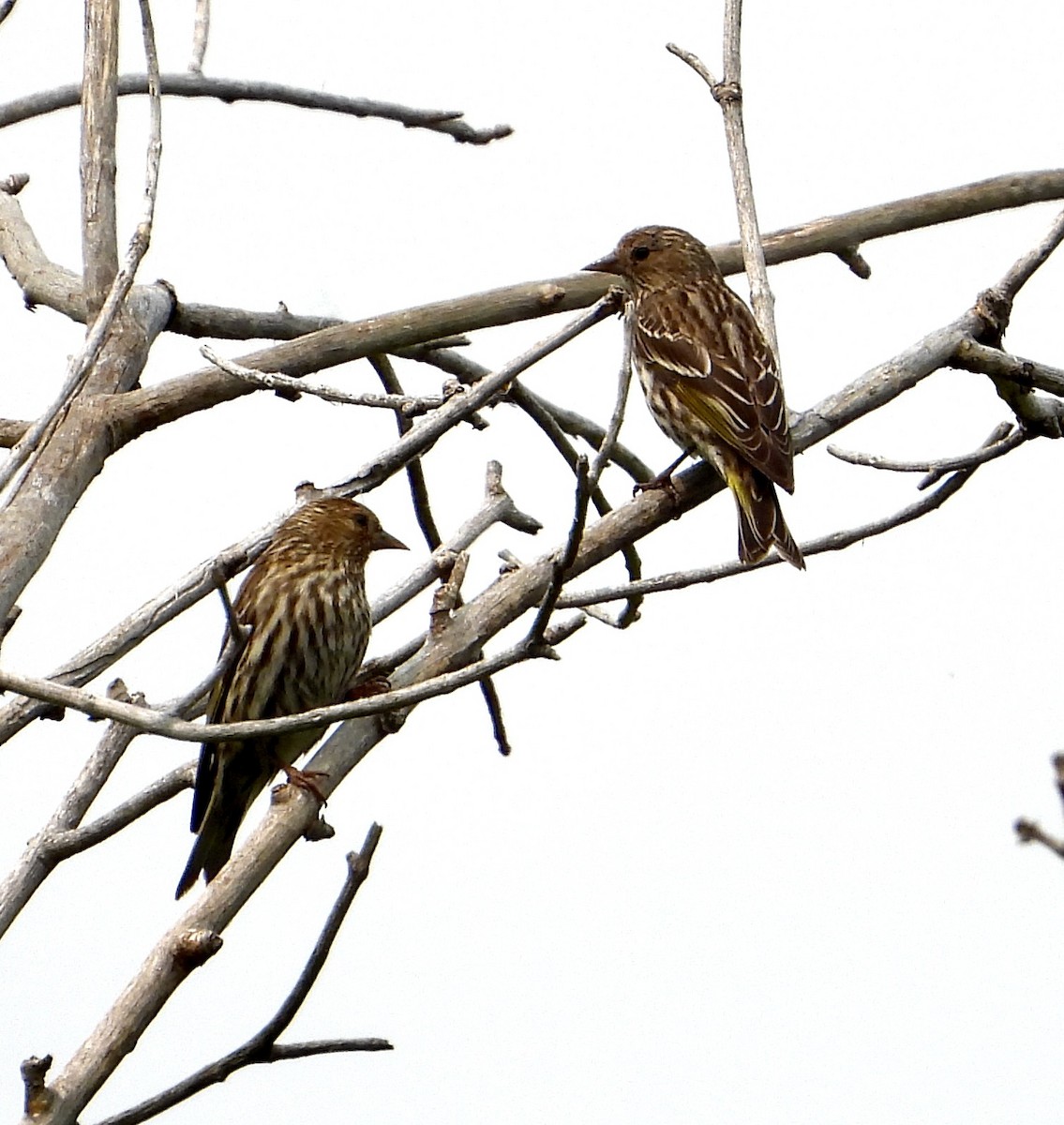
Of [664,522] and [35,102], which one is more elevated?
[35,102]

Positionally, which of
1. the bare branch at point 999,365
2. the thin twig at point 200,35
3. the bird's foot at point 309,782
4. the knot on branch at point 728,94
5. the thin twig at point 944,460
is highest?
the thin twig at point 200,35

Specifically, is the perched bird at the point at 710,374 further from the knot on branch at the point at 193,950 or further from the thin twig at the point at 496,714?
the knot on branch at the point at 193,950

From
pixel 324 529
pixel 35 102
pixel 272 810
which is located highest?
pixel 35 102

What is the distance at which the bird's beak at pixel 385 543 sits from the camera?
207 inches

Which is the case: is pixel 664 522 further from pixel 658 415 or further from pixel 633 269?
pixel 633 269

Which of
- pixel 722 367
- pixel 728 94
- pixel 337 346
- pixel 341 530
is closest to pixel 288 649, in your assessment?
pixel 341 530

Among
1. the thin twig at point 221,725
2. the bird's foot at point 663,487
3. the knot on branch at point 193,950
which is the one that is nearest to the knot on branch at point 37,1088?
the knot on branch at point 193,950

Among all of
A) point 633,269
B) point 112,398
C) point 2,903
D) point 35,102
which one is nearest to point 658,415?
point 633,269

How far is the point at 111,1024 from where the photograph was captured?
8.95ft

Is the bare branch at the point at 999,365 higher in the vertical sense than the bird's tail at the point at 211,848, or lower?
higher

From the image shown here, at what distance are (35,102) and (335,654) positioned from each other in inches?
76.1

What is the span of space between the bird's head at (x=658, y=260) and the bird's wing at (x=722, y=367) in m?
0.09

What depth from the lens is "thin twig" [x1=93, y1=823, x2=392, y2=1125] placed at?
2924 millimetres

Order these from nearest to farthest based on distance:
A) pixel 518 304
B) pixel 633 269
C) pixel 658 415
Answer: pixel 518 304 < pixel 658 415 < pixel 633 269
